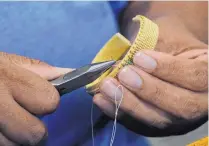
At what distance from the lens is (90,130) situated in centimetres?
55

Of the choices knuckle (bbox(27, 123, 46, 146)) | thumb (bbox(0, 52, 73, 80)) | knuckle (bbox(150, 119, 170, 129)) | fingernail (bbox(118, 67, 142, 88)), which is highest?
thumb (bbox(0, 52, 73, 80))

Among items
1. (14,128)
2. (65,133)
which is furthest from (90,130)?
(14,128)

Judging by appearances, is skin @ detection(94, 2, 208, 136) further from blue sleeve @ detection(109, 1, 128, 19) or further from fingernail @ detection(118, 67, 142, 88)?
blue sleeve @ detection(109, 1, 128, 19)

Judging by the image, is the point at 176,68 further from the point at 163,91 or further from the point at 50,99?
the point at 50,99

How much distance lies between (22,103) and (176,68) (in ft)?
0.64

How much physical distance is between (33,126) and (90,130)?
5.2 inches

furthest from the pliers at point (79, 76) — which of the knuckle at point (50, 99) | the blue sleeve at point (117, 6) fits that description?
the blue sleeve at point (117, 6)

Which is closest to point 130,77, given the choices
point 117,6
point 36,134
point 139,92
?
point 139,92

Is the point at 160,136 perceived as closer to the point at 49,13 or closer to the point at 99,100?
the point at 99,100

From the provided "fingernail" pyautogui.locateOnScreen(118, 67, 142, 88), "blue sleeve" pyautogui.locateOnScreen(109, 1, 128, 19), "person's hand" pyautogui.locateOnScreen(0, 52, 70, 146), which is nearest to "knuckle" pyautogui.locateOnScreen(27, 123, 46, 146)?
"person's hand" pyautogui.locateOnScreen(0, 52, 70, 146)

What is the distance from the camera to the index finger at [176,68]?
47 centimetres

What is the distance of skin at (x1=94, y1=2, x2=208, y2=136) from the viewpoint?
47cm

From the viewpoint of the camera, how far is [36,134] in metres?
0.44

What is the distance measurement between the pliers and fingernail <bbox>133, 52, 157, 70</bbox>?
34mm
